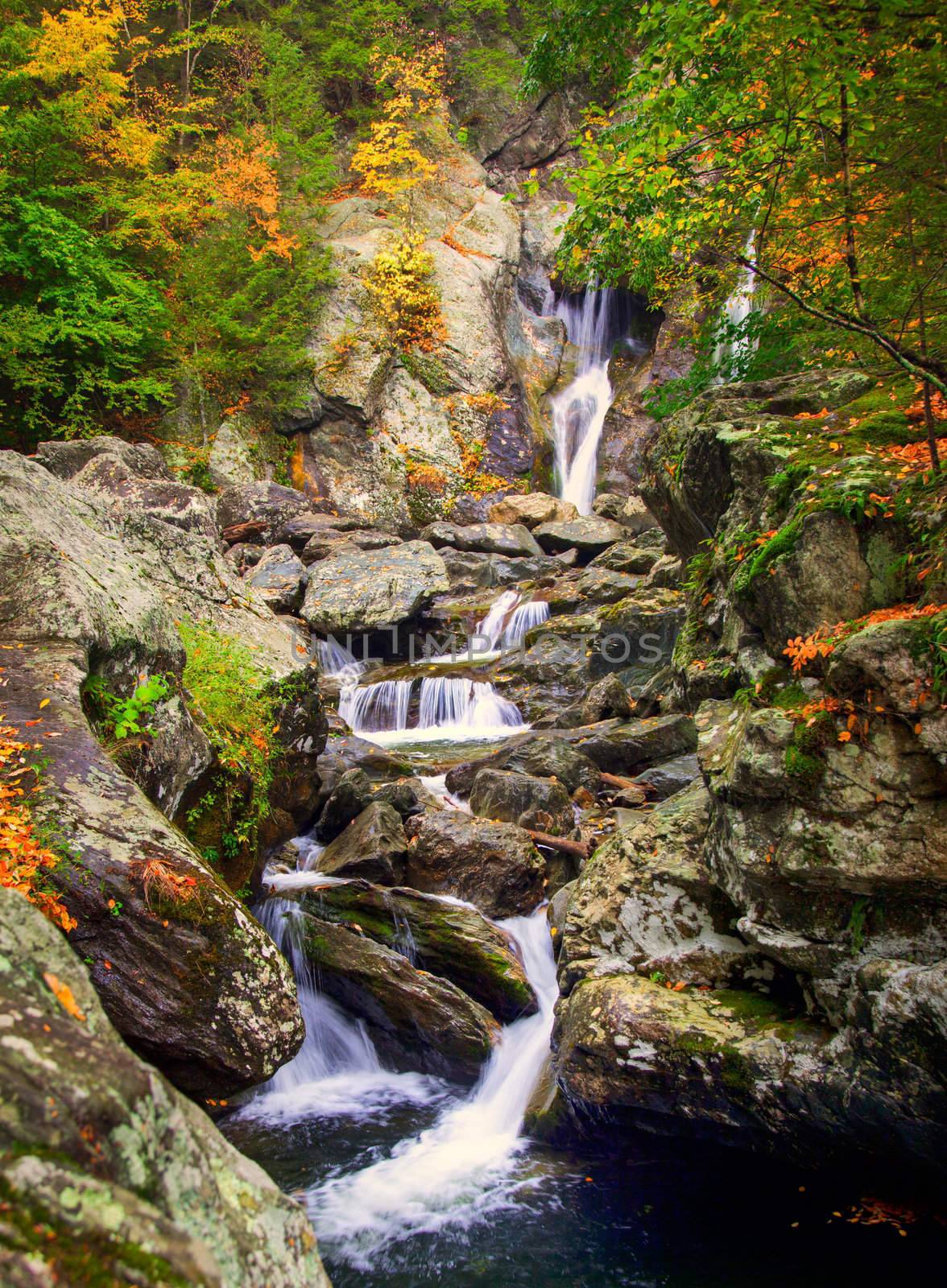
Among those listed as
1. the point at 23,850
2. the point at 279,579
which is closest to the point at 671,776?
the point at 23,850

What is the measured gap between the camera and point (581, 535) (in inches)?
762

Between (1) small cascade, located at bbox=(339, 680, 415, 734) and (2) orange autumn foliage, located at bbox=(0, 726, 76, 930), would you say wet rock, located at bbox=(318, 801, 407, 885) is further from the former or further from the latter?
(1) small cascade, located at bbox=(339, 680, 415, 734)

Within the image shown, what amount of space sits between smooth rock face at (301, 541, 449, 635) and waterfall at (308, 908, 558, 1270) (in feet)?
33.2

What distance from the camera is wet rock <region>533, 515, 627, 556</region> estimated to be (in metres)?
19.2

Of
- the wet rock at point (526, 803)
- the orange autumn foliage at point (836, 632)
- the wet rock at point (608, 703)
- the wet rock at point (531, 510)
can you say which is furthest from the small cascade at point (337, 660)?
the orange autumn foliage at point (836, 632)

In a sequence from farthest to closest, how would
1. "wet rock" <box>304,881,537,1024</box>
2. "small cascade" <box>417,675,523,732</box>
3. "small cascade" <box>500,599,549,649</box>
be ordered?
"small cascade" <box>500,599,549,649</box> < "small cascade" <box>417,675,523,732</box> < "wet rock" <box>304,881,537,1024</box>

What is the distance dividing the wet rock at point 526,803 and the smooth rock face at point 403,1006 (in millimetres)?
2362

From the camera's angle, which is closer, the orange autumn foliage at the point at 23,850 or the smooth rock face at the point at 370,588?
the orange autumn foliage at the point at 23,850

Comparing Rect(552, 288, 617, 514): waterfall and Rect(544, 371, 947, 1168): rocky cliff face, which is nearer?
Rect(544, 371, 947, 1168): rocky cliff face

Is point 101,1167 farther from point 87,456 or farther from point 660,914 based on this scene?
point 87,456

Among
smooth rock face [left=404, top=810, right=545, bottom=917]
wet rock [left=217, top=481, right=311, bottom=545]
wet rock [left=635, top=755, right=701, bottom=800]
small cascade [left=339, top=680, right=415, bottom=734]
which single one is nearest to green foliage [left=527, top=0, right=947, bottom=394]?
smooth rock face [left=404, top=810, right=545, bottom=917]

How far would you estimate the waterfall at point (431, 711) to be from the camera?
1293 centimetres

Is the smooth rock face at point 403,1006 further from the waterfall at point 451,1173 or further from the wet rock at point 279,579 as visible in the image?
the wet rock at point 279,579

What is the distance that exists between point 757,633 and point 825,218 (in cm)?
268
